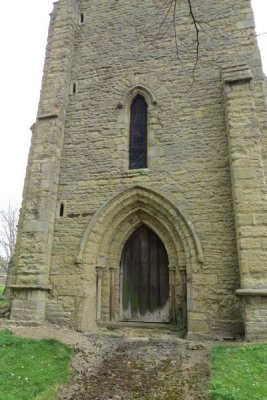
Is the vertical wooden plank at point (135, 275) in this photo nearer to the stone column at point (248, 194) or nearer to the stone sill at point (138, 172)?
the stone sill at point (138, 172)

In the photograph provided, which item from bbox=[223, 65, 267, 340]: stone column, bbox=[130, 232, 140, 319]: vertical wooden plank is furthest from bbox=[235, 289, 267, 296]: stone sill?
bbox=[130, 232, 140, 319]: vertical wooden plank

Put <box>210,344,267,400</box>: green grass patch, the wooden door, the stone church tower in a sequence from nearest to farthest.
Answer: <box>210,344,267,400</box>: green grass patch, the stone church tower, the wooden door

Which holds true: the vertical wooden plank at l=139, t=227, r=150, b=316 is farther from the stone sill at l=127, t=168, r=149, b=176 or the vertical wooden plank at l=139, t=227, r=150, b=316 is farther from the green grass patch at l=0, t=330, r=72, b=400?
the green grass patch at l=0, t=330, r=72, b=400

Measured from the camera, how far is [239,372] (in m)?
4.58

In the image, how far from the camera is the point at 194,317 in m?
6.63

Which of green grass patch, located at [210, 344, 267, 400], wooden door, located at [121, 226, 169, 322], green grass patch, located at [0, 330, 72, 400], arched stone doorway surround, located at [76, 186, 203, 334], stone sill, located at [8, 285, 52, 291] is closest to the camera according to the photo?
green grass patch, located at [210, 344, 267, 400]

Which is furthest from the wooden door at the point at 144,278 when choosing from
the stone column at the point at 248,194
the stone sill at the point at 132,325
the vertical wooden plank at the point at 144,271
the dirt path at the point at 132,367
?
the stone column at the point at 248,194

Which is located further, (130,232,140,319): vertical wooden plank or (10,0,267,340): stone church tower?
(130,232,140,319): vertical wooden plank

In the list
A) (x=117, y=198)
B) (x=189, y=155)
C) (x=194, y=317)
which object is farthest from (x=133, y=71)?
(x=194, y=317)

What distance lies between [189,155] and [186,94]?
1686 mm

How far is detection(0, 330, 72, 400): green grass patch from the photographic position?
431cm

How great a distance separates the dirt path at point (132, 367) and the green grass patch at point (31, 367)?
197 mm

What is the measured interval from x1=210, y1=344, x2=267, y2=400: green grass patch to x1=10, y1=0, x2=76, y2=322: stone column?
405cm

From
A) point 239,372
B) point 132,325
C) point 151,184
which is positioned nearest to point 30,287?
point 132,325
